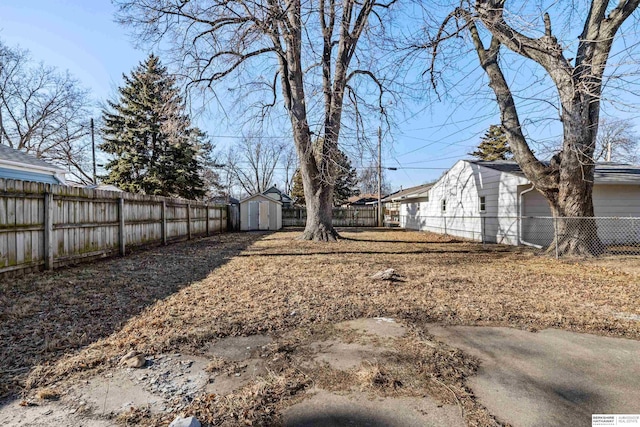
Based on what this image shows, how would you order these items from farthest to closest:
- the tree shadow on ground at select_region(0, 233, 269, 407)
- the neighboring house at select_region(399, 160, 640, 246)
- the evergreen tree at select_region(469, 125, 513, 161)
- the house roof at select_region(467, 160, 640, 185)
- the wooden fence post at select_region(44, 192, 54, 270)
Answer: the evergreen tree at select_region(469, 125, 513, 161)
the neighboring house at select_region(399, 160, 640, 246)
the house roof at select_region(467, 160, 640, 185)
the wooden fence post at select_region(44, 192, 54, 270)
the tree shadow on ground at select_region(0, 233, 269, 407)

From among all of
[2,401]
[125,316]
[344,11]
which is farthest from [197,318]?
[344,11]

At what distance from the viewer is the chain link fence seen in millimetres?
7289

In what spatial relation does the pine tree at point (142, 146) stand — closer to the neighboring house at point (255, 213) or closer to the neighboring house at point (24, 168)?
the neighboring house at point (255, 213)

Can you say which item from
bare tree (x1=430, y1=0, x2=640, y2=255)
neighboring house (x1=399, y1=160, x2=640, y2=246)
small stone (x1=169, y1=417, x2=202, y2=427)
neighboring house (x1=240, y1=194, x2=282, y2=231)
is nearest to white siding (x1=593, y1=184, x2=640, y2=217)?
neighboring house (x1=399, y1=160, x2=640, y2=246)

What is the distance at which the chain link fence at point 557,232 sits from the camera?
7.29 m

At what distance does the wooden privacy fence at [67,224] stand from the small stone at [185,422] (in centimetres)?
501

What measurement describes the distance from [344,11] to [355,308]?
31.1ft

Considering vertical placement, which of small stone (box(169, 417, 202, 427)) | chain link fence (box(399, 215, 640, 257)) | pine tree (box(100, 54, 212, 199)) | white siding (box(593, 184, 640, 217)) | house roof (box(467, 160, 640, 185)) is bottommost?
small stone (box(169, 417, 202, 427))

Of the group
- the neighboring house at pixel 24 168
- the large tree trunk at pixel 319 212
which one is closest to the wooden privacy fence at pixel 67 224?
the neighboring house at pixel 24 168

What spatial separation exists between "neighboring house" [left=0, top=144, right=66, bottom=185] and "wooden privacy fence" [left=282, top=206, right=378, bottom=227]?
13.0 m

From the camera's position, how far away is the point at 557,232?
7391 mm

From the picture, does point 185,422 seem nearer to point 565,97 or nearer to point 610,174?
point 565,97

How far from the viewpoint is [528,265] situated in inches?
254

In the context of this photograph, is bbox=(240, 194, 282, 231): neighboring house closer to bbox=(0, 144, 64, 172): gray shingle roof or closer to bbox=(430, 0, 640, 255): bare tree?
bbox=(0, 144, 64, 172): gray shingle roof
